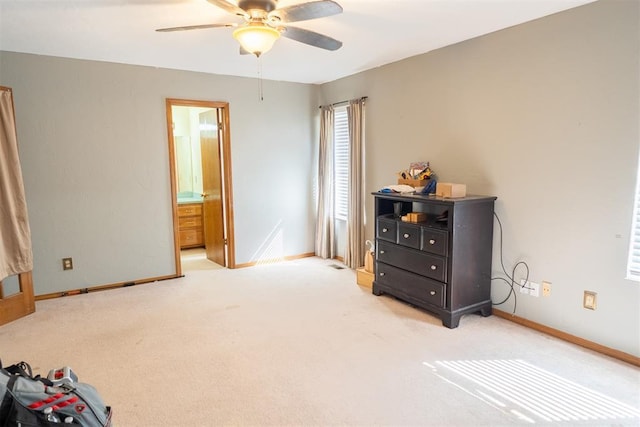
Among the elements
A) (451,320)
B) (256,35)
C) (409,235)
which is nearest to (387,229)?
(409,235)

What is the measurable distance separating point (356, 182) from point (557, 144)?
7.70 feet

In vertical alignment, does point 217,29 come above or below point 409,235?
above

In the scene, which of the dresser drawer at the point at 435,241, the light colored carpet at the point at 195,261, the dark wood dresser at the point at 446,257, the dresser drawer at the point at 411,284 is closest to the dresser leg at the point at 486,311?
the dark wood dresser at the point at 446,257

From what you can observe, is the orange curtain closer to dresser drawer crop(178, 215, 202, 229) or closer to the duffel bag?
the duffel bag

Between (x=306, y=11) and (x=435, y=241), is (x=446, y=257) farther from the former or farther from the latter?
(x=306, y=11)

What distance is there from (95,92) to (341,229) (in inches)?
131

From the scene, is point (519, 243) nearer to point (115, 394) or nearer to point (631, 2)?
point (631, 2)

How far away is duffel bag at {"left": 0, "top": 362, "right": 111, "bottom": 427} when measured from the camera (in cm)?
143

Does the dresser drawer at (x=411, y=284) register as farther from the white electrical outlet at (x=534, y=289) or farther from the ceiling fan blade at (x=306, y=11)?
the ceiling fan blade at (x=306, y=11)

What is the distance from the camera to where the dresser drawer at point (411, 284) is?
3.35m

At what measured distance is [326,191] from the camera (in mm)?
5445

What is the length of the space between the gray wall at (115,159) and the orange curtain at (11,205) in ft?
1.34

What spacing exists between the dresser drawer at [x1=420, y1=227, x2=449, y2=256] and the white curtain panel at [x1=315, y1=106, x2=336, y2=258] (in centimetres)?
215

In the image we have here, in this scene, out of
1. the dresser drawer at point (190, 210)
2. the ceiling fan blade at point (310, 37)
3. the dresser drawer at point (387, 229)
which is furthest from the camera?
the dresser drawer at point (190, 210)
